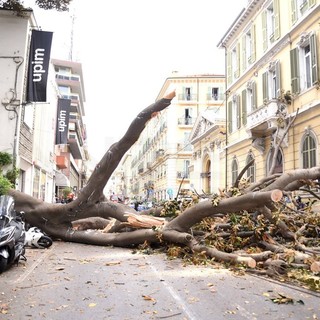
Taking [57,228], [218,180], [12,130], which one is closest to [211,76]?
[218,180]

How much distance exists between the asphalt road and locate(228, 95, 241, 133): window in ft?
64.3

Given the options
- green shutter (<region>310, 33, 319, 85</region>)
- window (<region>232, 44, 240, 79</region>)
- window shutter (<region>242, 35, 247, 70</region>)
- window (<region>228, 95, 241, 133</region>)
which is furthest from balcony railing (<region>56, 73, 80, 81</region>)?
green shutter (<region>310, 33, 319, 85</region>)

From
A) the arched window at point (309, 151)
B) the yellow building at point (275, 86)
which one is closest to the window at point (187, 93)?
the yellow building at point (275, 86)

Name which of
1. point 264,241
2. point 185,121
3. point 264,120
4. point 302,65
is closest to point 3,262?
point 264,241

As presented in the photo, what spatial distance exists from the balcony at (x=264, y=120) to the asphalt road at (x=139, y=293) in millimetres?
13297

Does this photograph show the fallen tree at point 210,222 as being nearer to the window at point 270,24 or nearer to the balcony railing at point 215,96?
the window at point 270,24

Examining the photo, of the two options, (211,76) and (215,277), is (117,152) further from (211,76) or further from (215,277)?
(211,76)

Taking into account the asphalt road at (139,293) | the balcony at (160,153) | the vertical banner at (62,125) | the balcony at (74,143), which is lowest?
the asphalt road at (139,293)

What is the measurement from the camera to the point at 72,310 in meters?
4.84

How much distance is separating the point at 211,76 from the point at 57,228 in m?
47.1

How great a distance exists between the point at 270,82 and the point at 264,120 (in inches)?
115

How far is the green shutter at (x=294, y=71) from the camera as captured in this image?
1892cm

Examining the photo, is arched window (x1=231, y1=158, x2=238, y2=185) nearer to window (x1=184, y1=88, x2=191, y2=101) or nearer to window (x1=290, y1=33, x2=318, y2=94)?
window (x1=290, y1=33, x2=318, y2=94)

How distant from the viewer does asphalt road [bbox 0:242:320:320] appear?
4703 mm
